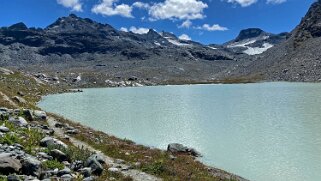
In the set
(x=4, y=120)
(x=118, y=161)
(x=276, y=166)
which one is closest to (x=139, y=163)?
(x=118, y=161)

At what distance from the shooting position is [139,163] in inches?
1066

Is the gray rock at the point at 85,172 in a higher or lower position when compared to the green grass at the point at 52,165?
lower

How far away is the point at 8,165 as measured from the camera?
1912 centimetres

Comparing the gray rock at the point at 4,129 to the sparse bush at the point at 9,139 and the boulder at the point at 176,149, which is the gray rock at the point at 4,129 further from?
the boulder at the point at 176,149

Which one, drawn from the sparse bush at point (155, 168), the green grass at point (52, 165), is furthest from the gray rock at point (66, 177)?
the sparse bush at point (155, 168)

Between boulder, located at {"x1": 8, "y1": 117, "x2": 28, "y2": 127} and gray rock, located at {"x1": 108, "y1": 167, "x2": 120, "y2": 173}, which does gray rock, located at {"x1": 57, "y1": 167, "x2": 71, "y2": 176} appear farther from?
boulder, located at {"x1": 8, "y1": 117, "x2": 28, "y2": 127}

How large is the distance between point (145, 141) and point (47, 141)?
17277 millimetres

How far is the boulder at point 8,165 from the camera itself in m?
18.9

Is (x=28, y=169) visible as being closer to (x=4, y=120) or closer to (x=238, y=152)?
(x=4, y=120)

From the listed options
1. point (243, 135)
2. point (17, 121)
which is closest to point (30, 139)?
point (17, 121)

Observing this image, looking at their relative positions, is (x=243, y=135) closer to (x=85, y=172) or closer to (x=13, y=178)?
(x=85, y=172)

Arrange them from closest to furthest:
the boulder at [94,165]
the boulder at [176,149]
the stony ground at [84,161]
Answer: the stony ground at [84,161], the boulder at [94,165], the boulder at [176,149]

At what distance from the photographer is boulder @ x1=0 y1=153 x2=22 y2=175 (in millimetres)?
18922

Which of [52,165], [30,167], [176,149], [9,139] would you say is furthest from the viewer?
[176,149]
